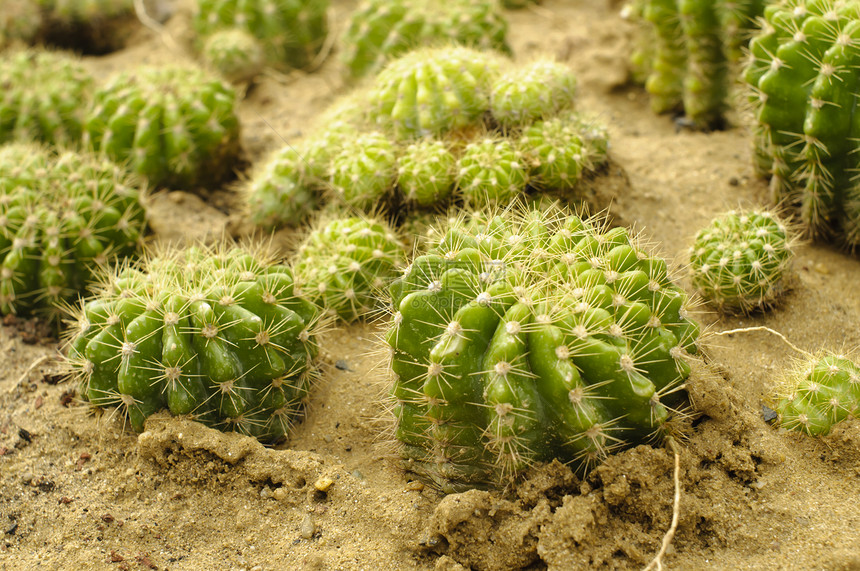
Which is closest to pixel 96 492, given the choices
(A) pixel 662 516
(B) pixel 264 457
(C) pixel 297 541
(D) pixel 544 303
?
(B) pixel 264 457

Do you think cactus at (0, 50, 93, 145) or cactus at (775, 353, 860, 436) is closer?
cactus at (775, 353, 860, 436)

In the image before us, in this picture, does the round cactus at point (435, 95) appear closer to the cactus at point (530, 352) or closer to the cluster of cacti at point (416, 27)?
the cluster of cacti at point (416, 27)

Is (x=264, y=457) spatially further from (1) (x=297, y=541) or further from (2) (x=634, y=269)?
(2) (x=634, y=269)

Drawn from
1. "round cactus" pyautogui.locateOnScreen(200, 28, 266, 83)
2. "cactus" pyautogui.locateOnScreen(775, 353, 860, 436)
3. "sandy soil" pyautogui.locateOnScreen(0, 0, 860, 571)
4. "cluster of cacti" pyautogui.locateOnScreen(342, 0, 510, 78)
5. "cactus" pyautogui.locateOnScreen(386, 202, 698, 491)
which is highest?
"cluster of cacti" pyautogui.locateOnScreen(342, 0, 510, 78)

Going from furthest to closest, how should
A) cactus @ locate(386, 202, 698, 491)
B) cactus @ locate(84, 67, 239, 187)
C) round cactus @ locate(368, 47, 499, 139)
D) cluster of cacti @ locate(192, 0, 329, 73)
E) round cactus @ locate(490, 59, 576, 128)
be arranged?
cluster of cacti @ locate(192, 0, 329, 73) < cactus @ locate(84, 67, 239, 187) < round cactus @ locate(368, 47, 499, 139) < round cactus @ locate(490, 59, 576, 128) < cactus @ locate(386, 202, 698, 491)

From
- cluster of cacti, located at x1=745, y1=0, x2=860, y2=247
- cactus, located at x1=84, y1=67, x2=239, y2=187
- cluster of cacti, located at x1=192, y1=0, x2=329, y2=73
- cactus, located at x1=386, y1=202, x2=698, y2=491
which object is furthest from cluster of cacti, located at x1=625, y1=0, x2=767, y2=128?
cactus, located at x1=84, y1=67, x2=239, y2=187

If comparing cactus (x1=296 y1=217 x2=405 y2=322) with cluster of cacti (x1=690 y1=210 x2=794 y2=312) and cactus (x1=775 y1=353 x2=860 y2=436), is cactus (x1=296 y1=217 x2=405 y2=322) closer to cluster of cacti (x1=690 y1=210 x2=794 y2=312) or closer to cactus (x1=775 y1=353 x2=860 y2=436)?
cluster of cacti (x1=690 y1=210 x2=794 y2=312)
